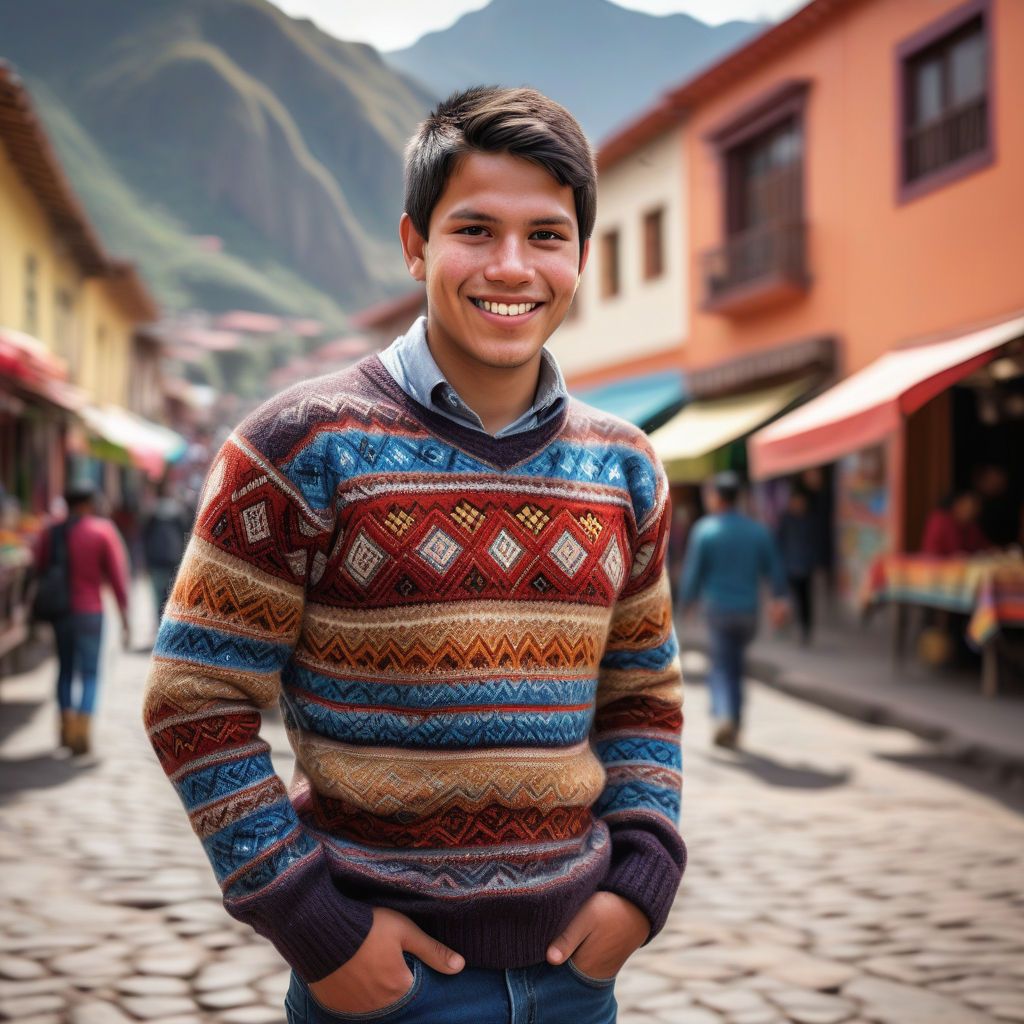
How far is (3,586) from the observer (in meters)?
11.0

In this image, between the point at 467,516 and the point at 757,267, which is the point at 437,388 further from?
the point at 757,267

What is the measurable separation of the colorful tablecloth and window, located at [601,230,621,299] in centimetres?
1143

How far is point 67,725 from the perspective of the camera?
779cm

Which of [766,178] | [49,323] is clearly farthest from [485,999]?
[49,323]

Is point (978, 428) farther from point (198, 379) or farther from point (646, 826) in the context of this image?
point (198, 379)

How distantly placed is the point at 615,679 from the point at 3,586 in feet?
33.3

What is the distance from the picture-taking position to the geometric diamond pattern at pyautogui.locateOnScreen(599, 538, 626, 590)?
1.79 m

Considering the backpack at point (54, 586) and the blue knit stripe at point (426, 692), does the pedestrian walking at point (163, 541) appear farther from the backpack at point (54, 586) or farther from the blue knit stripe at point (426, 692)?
the blue knit stripe at point (426, 692)

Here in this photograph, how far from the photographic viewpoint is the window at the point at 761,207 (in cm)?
1630

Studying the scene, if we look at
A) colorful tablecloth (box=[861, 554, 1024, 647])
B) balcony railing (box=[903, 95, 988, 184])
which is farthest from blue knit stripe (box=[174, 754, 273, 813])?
balcony railing (box=[903, 95, 988, 184])

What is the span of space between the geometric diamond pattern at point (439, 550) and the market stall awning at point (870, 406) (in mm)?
8543

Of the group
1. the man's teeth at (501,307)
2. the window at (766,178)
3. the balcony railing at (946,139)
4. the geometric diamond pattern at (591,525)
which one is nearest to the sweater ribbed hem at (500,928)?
the geometric diamond pattern at (591,525)

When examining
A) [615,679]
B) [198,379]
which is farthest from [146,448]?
[198,379]

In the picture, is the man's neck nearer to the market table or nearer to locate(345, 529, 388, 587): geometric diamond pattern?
locate(345, 529, 388, 587): geometric diamond pattern
